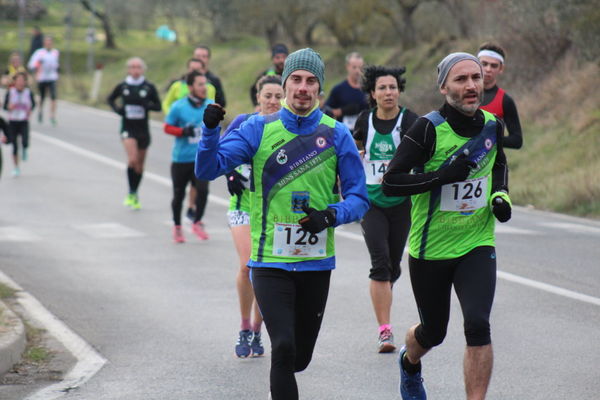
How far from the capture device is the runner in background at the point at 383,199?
8.53 m

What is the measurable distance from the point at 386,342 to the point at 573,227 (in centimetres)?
694

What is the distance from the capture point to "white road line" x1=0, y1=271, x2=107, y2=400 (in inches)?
296

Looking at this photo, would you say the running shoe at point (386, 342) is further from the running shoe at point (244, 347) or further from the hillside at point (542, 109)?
the hillside at point (542, 109)

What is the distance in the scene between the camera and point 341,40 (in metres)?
37.1

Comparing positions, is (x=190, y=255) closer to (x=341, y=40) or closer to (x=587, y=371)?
(x=587, y=371)

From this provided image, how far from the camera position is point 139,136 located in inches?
671

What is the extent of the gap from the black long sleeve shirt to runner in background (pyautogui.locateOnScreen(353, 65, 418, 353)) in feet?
6.90

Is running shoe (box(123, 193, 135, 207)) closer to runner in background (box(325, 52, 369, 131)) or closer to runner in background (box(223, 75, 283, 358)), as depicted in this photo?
runner in background (box(325, 52, 369, 131))

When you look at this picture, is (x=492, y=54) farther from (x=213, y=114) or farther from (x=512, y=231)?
(x=213, y=114)

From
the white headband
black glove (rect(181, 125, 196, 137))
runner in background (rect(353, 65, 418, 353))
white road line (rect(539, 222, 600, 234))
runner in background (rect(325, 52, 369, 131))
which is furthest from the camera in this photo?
runner in background (rect(325, 52, 369, 131))

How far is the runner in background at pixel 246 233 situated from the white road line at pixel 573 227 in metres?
6.89

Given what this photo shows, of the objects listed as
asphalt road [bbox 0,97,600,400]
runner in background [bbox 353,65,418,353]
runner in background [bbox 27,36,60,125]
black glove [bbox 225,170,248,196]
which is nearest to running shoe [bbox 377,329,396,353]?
runner in background [bbox 353,65,418,353]

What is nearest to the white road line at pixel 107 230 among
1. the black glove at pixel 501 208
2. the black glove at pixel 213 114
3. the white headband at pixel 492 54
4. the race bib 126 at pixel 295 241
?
the white headband at pixel 492 54

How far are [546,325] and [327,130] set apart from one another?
3.71 m
